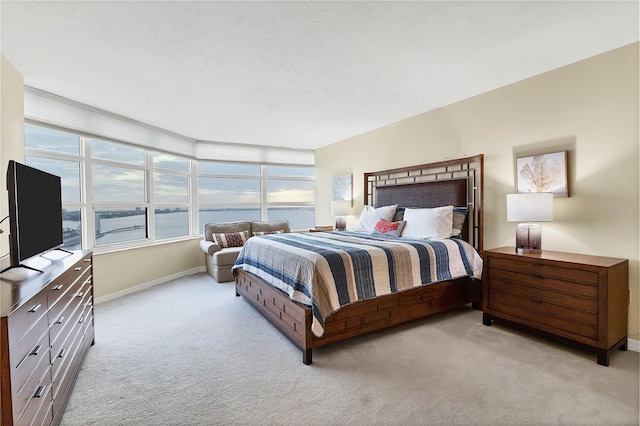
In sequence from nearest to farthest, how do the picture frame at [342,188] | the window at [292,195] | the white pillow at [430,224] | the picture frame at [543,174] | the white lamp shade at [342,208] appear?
the picture frame at [543,174], the white pillow at [430,224], the white lamp shade at [342,208], the picture frame at [342,188], the window at [292,195]

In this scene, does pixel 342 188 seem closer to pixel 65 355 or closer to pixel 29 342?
pixel 65 355

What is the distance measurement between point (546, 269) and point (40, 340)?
3.51 metres

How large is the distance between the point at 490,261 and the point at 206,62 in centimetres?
334

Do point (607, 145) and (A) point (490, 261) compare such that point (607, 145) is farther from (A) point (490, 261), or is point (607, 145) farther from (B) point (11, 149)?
(B) point (11, 149)

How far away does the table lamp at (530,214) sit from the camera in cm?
268

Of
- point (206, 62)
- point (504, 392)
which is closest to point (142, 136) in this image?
point (206, 62)

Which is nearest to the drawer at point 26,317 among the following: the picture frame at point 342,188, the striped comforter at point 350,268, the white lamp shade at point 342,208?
the striped comforter at point 350,268

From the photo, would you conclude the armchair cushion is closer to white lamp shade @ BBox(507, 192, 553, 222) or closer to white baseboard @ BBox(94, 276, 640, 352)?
white baseboard @ BBox(94, 276, 640, 352)

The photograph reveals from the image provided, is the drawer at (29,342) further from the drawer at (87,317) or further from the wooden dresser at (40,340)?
the drawer at (87,317)

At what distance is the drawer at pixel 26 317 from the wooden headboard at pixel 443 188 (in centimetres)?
394

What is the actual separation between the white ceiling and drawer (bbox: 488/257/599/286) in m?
1.87

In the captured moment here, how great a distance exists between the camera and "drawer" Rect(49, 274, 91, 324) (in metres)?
1.63

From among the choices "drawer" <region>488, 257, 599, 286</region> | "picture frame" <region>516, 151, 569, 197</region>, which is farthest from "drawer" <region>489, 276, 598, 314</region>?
"picture frame" <region>516, 151, 569, 197</region>

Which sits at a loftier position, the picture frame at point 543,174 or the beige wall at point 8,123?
the beige wall at point 8,123
